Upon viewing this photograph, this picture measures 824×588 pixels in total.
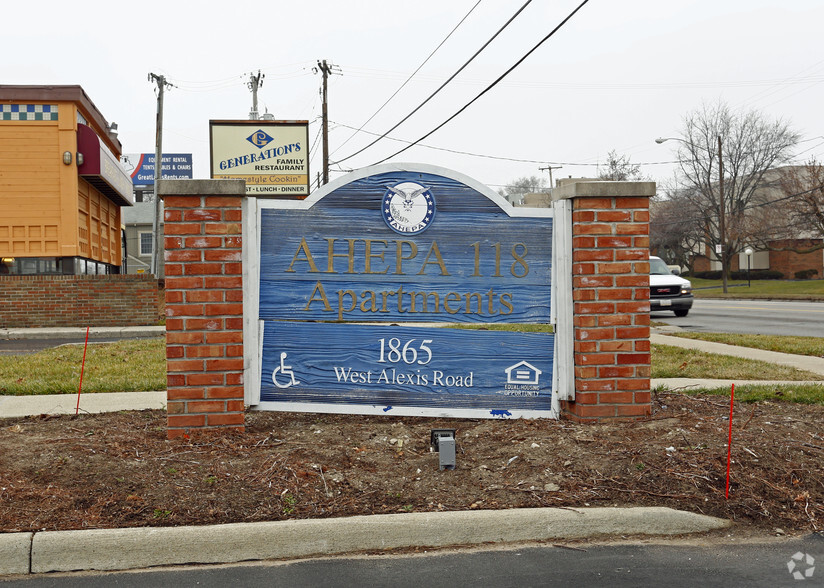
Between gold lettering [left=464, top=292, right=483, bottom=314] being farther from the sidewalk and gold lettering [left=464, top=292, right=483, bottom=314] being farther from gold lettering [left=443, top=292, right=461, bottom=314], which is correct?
the sidewalk

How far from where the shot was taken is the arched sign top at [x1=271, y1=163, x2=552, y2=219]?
5227 mm

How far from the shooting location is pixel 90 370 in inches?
360

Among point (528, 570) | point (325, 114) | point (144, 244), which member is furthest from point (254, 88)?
point (528, 570)

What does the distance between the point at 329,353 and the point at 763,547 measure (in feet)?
9.74

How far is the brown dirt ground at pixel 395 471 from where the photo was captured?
3.89 metres

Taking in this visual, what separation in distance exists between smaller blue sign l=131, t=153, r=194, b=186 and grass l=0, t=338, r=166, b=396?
59873 mm

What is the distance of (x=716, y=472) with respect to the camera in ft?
14.0

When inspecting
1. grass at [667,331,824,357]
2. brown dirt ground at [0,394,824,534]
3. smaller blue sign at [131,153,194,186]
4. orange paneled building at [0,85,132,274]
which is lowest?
brown dirt ground at [0,394,824,534]

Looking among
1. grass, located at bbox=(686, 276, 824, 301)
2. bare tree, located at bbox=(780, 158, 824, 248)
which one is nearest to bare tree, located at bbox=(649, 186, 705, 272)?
grass, located at bbox=(686, 276, 824, 301)

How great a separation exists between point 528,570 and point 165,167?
2827 inches

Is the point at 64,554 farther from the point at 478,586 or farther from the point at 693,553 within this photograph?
the point at 693,553

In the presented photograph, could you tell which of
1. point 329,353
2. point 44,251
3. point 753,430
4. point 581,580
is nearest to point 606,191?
point 753,430

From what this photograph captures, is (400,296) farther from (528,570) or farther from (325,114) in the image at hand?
(325,114)

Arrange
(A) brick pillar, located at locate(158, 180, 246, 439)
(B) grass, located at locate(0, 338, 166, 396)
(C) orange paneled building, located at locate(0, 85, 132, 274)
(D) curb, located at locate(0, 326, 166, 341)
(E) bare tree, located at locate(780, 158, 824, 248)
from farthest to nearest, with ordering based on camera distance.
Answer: (E) bare tree, located at locate(780, 158, 824, 248), (C) orange paneled building, located at locate(0, 85, 132, 274), (D) curb, located at locate(0, 326, 166, 341), (B) grass, located at locate(0, 338, 166, 396), (A) brick pillar, located at locate(158, 180, 246, 439)
